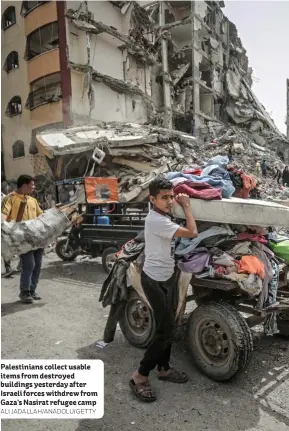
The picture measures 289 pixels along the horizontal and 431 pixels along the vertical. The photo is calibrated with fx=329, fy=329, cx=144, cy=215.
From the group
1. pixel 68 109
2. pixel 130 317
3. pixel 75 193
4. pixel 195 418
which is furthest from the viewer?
pixel 68 109

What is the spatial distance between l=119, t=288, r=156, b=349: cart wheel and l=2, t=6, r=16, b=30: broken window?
21716mm

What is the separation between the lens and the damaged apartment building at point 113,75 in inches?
715

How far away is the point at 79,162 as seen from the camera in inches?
565

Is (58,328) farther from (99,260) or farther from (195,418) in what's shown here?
(99,260)

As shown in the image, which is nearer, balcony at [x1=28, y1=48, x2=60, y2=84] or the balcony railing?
balcony at [x1=28, y1=48, x2=60, y2=84]

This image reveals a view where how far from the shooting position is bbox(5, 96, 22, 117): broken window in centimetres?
2013

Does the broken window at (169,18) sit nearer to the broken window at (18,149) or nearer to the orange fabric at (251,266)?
the broken window at (18,149)

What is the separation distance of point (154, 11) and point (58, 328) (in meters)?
29.7

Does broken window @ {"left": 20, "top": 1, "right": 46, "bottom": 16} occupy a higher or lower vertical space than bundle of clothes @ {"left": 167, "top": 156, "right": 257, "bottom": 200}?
higher

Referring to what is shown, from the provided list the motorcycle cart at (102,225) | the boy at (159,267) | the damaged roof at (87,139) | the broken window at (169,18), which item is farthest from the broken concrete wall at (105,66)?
the boy at (159,267)

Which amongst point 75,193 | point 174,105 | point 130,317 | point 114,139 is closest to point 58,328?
point 130,317

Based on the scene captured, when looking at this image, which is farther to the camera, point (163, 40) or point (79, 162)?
point (163, 40)

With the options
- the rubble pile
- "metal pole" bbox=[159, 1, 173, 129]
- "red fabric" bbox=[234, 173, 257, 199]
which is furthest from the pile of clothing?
"metal pole" bbox=[159, 1, 173, 129]

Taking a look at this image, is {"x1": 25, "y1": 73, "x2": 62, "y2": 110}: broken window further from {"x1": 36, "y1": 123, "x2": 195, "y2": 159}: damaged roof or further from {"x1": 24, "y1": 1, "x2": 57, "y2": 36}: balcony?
{"x1": 36, "y1": 123, "x2": 195, "y2": 159}: damaged roof
